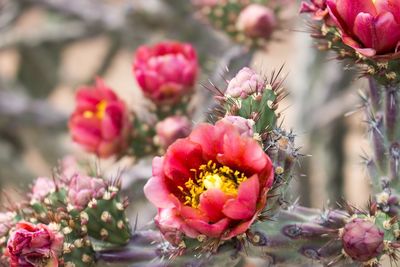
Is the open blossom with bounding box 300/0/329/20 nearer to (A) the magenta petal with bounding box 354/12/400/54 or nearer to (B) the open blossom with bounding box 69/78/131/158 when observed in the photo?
(A) the magenta petal with bounding box 354/12/400/54

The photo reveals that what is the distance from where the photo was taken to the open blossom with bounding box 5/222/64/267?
178cm

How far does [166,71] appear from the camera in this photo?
8.36 ft

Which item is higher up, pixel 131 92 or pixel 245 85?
pixel 245 85

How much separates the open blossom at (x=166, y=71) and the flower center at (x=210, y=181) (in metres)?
0.88

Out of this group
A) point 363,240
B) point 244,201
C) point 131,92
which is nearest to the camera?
point 244,201

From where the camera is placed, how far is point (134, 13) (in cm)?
420

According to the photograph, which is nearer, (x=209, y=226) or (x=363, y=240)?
(x=209, y=226)

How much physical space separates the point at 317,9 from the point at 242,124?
43 centimetres

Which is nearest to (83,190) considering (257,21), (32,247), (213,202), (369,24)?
(32,247)

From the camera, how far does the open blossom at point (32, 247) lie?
69.9 inches

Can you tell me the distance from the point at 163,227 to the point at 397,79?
66cm

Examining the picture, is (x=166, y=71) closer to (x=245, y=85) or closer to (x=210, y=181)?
(x=245, y=85)

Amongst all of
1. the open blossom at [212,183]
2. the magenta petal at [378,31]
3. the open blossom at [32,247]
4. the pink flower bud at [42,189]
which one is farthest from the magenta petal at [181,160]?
the pink flower bud at [42,189]

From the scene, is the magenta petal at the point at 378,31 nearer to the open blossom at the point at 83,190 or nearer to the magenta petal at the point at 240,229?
the magenta petal at the point at 240,229
